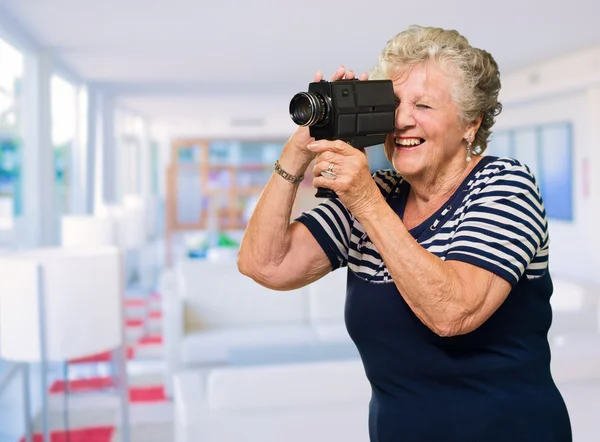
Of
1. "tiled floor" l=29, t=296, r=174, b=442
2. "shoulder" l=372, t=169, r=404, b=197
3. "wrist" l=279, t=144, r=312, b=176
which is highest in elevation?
"wrist" l=279, t=144, r=312, b=176

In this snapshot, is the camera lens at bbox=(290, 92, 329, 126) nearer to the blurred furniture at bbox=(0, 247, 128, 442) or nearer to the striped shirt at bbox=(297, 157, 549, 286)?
the striped shirt at bbox=(297, 157, 549, 286)

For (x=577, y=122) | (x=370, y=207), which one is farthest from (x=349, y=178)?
(x=577, y=122)

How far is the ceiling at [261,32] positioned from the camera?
13.0ft

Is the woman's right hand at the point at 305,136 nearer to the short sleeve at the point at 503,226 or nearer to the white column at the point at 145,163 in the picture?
the short sleeve at the point at 503,226

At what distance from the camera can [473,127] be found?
1.20 metres

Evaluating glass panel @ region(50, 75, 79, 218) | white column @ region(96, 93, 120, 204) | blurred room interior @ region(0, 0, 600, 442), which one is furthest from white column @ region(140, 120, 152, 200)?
glass panel @ region(50, 75, 79, 218)

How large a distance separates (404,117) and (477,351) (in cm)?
38

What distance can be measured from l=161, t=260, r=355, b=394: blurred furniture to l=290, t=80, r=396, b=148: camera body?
9.73ft

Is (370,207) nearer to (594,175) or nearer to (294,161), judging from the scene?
(294,161)

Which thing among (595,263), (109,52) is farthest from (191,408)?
(595,263)

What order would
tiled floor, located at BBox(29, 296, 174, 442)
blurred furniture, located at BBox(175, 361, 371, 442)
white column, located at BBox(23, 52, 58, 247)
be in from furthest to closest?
white column, located at BBox(23, 52, 58, 247), tiled floor, located at BBox(29, 296, 174, 442), blurred furniture, located at BBox(175, 361, 371, 442)

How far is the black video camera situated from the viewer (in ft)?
3.62

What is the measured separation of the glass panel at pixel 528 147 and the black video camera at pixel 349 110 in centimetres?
630

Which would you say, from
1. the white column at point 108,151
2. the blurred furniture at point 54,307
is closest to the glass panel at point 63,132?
the white column at point 108,151
